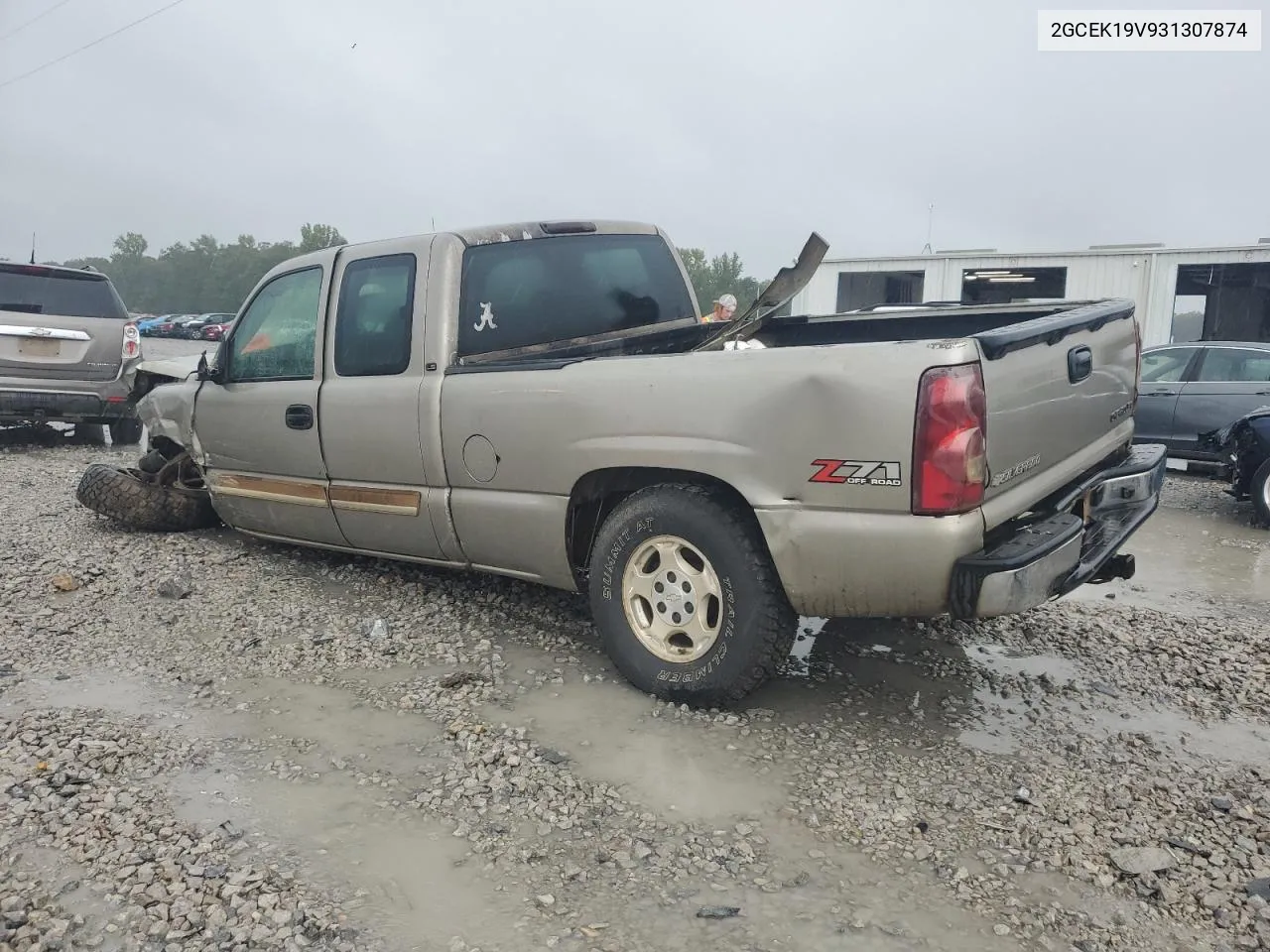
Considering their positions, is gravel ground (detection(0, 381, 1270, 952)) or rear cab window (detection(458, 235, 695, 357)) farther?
rear cab window (detection(458, 235, 695, 357))

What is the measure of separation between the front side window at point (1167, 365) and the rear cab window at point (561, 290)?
6712 millimetres

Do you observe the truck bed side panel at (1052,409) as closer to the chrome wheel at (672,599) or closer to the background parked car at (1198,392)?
the chrome wheel at (672,599)

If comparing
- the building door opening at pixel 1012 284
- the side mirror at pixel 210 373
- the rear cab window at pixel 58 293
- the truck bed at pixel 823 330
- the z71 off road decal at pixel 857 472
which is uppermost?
the building door opening at pixel 1012 284

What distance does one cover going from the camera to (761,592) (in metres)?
3.23

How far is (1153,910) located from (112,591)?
4.82m

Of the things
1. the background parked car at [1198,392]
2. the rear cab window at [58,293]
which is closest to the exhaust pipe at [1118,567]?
the background parked car at [1198,392]

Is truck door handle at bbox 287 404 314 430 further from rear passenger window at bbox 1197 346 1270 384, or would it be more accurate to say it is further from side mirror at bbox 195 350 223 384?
rear passenger window at bbox 1197 346 1270 384

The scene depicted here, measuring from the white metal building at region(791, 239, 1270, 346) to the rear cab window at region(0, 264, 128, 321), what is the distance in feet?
43.5

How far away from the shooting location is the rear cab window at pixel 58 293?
8898 mm

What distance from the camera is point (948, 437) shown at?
2.83 m

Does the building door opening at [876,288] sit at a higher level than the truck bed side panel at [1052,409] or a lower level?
higher

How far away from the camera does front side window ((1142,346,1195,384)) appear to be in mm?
9492

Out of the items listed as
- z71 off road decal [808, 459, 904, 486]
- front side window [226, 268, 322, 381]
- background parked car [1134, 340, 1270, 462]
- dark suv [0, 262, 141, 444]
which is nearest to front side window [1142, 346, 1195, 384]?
background parked car [1134, 340, 1270, 462]

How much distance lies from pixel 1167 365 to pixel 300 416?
28.6ft
